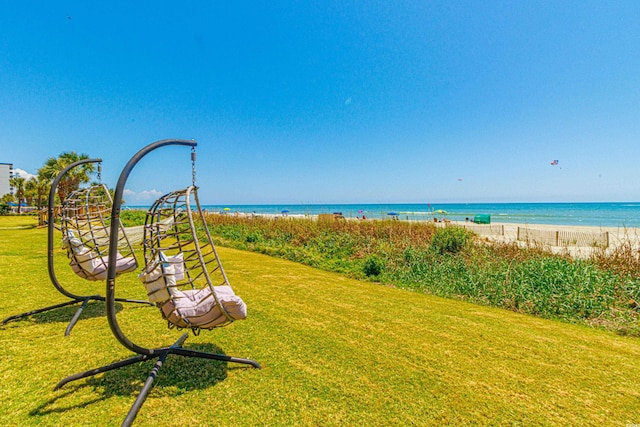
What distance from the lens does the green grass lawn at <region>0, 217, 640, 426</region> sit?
1.98 m

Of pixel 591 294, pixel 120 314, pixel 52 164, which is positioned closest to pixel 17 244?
pixel 120 314

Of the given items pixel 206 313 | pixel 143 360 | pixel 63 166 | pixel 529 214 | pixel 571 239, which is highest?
pixel 63 166

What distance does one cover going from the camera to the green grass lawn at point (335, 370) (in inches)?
77.8

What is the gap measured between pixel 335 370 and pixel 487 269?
4.80 meters

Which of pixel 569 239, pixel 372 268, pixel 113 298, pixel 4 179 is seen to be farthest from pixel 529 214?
pixel 4 179

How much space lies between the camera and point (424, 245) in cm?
831

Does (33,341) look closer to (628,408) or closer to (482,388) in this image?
(482,388)

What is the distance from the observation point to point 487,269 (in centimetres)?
605

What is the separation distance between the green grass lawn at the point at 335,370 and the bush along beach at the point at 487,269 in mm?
734

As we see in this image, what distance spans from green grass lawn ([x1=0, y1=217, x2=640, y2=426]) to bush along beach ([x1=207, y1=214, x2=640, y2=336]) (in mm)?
734

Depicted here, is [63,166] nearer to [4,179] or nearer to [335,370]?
[335,370]

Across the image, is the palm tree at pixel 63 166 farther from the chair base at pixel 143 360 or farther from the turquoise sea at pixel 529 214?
the chair base at pixel 143 360

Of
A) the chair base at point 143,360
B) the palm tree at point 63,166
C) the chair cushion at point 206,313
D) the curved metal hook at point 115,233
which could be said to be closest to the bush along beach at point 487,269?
the chair base at point 143,360

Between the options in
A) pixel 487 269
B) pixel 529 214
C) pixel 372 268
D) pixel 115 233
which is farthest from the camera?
pixel 529 214
